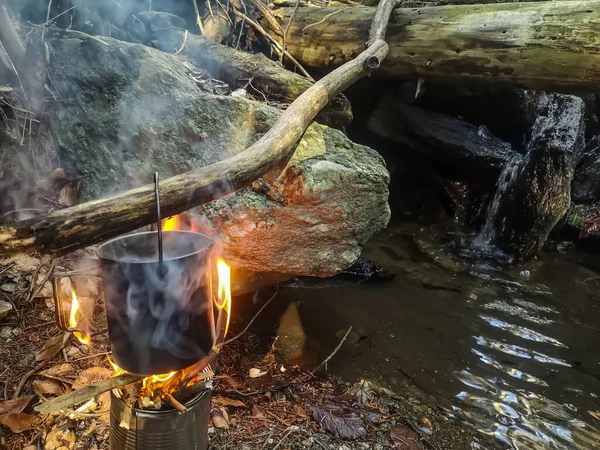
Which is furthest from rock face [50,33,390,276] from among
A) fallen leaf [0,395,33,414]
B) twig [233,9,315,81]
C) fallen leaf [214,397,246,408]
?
twig [233,9,315,81]

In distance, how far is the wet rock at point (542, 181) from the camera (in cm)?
607

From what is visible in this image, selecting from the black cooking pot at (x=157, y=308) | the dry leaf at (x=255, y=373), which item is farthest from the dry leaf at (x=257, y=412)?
the black cooking pot at (x=157, y=308)

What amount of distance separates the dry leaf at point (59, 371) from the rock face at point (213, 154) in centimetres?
120

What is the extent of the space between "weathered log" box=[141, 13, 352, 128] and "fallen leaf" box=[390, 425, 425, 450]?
264 cm

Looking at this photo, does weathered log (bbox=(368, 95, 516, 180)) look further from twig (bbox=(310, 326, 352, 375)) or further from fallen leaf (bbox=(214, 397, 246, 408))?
fallen leaf (bbox=(214, 397, 246, 408))

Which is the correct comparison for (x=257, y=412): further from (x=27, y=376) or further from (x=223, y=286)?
(x=27, y=376)

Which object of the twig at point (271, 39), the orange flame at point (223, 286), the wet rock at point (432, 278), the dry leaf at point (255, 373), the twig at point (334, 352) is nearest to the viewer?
the orange flame at point (223, 286)

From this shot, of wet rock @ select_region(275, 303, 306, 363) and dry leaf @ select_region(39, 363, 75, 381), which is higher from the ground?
dry leaf @ select_region(39, 363, 75, 381)

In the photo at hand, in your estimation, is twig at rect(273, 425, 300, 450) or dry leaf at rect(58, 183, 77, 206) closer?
twig at rect(273, 425, 300, 450)

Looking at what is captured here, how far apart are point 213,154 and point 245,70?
4.25 feet

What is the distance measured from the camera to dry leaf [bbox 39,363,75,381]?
2.62 m

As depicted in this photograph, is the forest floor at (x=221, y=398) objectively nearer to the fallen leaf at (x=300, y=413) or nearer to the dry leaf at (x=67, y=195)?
the fallen leaf at (x=300, y=413)

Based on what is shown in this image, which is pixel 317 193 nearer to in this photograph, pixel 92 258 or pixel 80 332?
pixel 80 332

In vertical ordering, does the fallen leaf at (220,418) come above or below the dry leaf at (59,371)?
below
